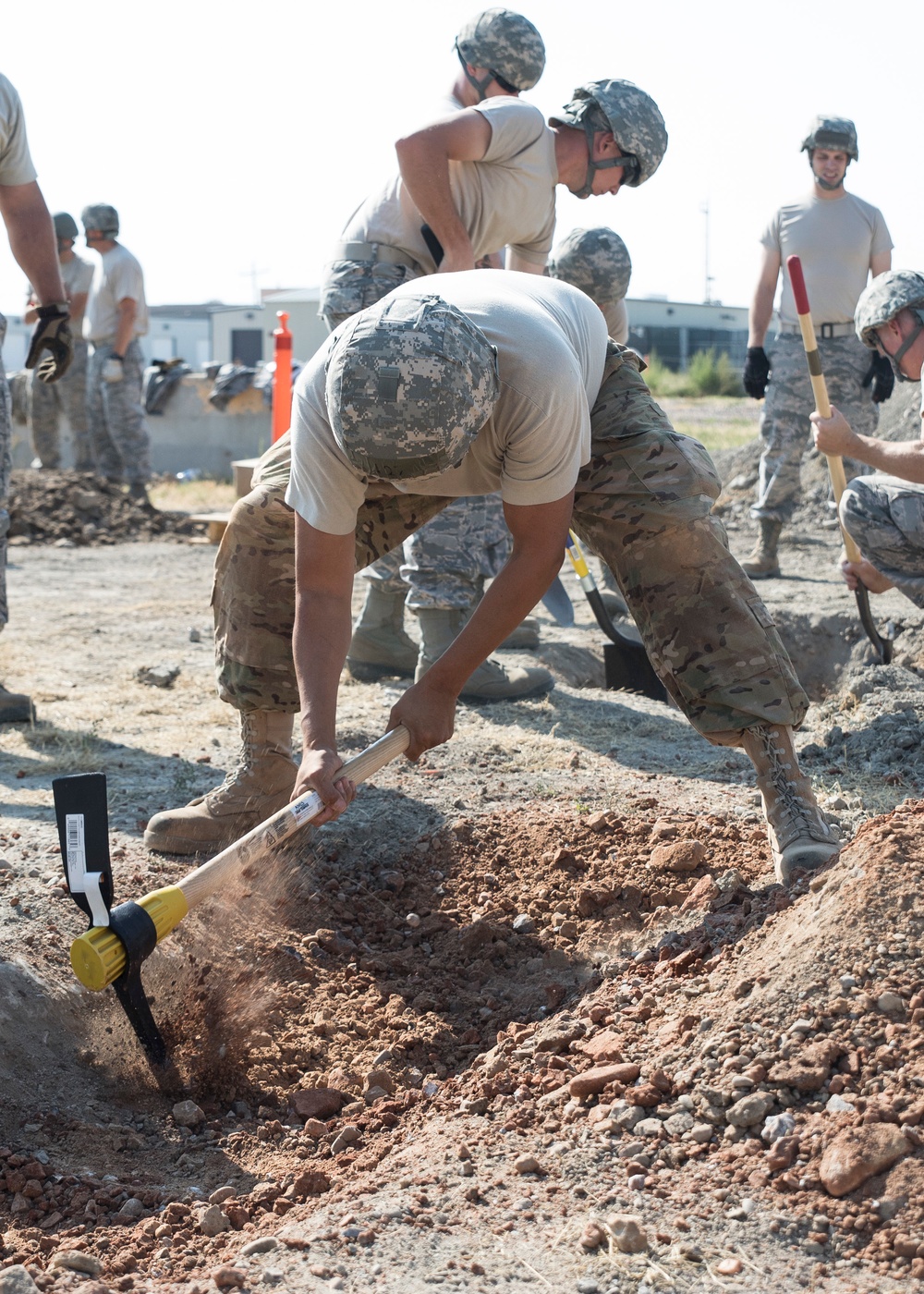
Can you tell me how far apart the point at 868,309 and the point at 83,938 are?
314 cm

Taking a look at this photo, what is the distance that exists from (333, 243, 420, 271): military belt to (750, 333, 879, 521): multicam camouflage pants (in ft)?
9.16

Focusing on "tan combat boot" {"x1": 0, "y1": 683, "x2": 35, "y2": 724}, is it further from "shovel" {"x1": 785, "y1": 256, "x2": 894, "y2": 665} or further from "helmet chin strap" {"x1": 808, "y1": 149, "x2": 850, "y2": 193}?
"helmet chin strap" {"x1": 808, "y1": 149, "x2": 850, "y2": 193}

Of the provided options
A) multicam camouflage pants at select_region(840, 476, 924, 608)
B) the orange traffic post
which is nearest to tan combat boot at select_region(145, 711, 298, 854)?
multicam camouflage pants at select_region(840, 476, 924, 608)

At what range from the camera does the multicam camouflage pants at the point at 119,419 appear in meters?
9.64

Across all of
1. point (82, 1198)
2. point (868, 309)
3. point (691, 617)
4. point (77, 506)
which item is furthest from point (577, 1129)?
point (77, 506)

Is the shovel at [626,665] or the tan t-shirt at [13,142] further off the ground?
the tan t-shirt at [13,142]

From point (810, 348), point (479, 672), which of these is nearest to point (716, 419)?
point (810, 348)

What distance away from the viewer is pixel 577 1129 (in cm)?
200

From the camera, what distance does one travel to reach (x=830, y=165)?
19.8 ft

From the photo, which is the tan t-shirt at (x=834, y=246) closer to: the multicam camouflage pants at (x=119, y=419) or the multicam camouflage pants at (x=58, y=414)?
the multicam camouflage pants at (x=119, y=419)

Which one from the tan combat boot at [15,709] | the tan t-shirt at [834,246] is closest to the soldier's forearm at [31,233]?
the tan combat boot at [15,709]

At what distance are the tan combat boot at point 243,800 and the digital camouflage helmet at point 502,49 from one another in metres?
2.46

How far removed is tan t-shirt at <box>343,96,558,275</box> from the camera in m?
3.80

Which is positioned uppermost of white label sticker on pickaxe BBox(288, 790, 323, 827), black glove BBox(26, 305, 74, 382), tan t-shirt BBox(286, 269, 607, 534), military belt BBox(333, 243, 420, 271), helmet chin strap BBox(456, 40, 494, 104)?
helmet chin strap BBox(456, 40, 494, 104)
